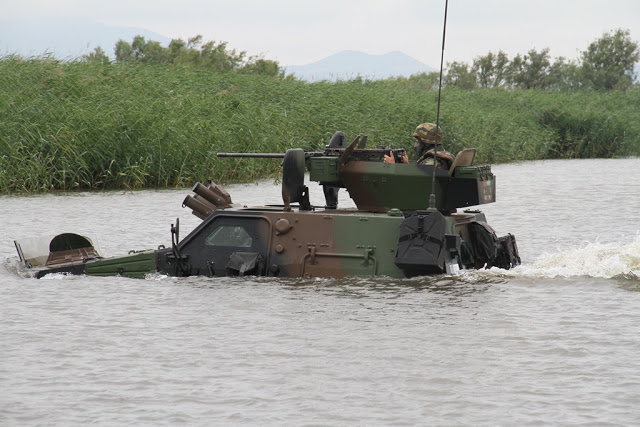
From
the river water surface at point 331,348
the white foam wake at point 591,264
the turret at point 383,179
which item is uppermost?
the turret at point 383,179

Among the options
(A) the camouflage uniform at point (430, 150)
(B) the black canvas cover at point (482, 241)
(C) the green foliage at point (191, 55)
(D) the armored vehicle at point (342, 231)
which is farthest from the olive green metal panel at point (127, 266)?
A: (C) the green foliage at point (191, 55)

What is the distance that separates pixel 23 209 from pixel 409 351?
10.8m

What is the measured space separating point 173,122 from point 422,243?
476 inches

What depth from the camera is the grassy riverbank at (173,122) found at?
2095cm

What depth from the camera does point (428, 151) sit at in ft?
40.7

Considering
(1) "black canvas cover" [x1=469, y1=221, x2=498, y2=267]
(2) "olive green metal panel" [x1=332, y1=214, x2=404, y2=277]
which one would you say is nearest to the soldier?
(1) "black canvas cover" [x1=469, y1=221, x2=498, y2=267]

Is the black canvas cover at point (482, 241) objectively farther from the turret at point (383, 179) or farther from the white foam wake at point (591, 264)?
the turret at point (383, 179)

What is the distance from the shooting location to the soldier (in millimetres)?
12172

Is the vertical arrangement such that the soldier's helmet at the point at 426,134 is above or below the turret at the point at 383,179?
above

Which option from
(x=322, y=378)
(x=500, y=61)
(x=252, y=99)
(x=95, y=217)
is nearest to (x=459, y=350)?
(x=322, y=378)

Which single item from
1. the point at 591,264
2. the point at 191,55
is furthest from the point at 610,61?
the point at 591,264

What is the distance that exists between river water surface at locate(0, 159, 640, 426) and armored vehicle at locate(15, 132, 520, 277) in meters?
0.17

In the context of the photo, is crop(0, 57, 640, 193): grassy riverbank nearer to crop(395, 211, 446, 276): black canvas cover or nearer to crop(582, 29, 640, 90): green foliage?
crop(395, 211, 446, 276): black canvas cover

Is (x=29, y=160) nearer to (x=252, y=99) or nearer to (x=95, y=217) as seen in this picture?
(x=95, y=217)
